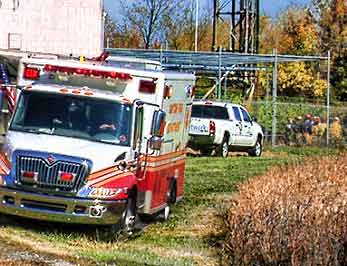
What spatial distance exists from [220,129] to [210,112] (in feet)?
2.13

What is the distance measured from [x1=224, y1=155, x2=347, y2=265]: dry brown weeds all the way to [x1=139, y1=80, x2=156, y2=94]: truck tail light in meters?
2.76

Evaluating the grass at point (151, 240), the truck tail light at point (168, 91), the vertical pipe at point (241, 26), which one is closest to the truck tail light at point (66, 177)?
the grass at point (151, 240)

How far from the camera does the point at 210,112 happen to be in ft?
107

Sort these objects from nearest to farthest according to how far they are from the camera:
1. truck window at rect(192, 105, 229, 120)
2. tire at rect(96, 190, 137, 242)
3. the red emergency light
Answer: tire at rect(96, 190, 137, 242), the red emergency light, truck window at rect(192, 105, 229, 120)

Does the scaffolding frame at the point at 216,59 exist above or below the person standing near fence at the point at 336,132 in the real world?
above

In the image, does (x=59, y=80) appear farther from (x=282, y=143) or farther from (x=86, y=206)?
(x=282, y=143)

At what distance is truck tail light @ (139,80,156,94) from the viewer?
49.3 ft

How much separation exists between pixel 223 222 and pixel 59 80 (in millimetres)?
3269

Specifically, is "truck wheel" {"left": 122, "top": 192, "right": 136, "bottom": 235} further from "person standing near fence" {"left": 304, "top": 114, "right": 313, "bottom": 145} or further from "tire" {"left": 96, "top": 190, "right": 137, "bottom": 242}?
"person standing near fence" {"left": 304, "top": 114, "right": 313, "bottom": 145}

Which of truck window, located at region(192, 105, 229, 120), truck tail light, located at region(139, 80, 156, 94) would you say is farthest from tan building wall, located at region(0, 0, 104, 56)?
truck tail light, located at region(139, 80, 156, 94)

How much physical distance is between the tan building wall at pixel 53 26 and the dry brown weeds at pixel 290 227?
13.2 metres

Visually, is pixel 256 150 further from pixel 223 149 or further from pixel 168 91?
pixel 168 91

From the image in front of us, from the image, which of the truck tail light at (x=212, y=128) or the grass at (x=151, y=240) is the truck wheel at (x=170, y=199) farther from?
the truck tail light at (x=212, y=128)

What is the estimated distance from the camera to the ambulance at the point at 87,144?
1357cm
